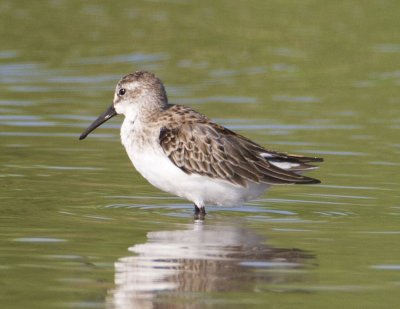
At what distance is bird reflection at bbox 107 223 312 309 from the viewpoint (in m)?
11.2

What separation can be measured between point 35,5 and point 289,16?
700cm

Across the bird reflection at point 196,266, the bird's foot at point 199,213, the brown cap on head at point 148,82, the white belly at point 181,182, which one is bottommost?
the bird reflection at point 196,266

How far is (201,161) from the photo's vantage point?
1508cm

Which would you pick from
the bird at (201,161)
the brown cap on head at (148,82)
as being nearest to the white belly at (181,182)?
the bird at (201,161)

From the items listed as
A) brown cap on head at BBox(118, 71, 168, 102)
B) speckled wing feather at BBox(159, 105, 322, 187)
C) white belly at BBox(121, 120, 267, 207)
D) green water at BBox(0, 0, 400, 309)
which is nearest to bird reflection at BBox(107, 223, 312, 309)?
green water at BBox(0, 0, 400, 309)

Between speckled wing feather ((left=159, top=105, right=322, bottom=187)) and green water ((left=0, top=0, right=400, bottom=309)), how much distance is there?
51 cm

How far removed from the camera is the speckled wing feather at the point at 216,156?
15031 millimetres

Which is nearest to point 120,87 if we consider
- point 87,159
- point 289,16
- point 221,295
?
point 87,159

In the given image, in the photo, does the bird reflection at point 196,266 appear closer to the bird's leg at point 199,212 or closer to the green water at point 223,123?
the green water at point 223,123

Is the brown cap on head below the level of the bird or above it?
above

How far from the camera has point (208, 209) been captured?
16.3 metres

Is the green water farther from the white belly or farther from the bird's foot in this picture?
the white belly

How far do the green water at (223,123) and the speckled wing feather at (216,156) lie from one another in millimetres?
507

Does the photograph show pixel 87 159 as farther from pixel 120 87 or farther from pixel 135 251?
pixel 135 251
